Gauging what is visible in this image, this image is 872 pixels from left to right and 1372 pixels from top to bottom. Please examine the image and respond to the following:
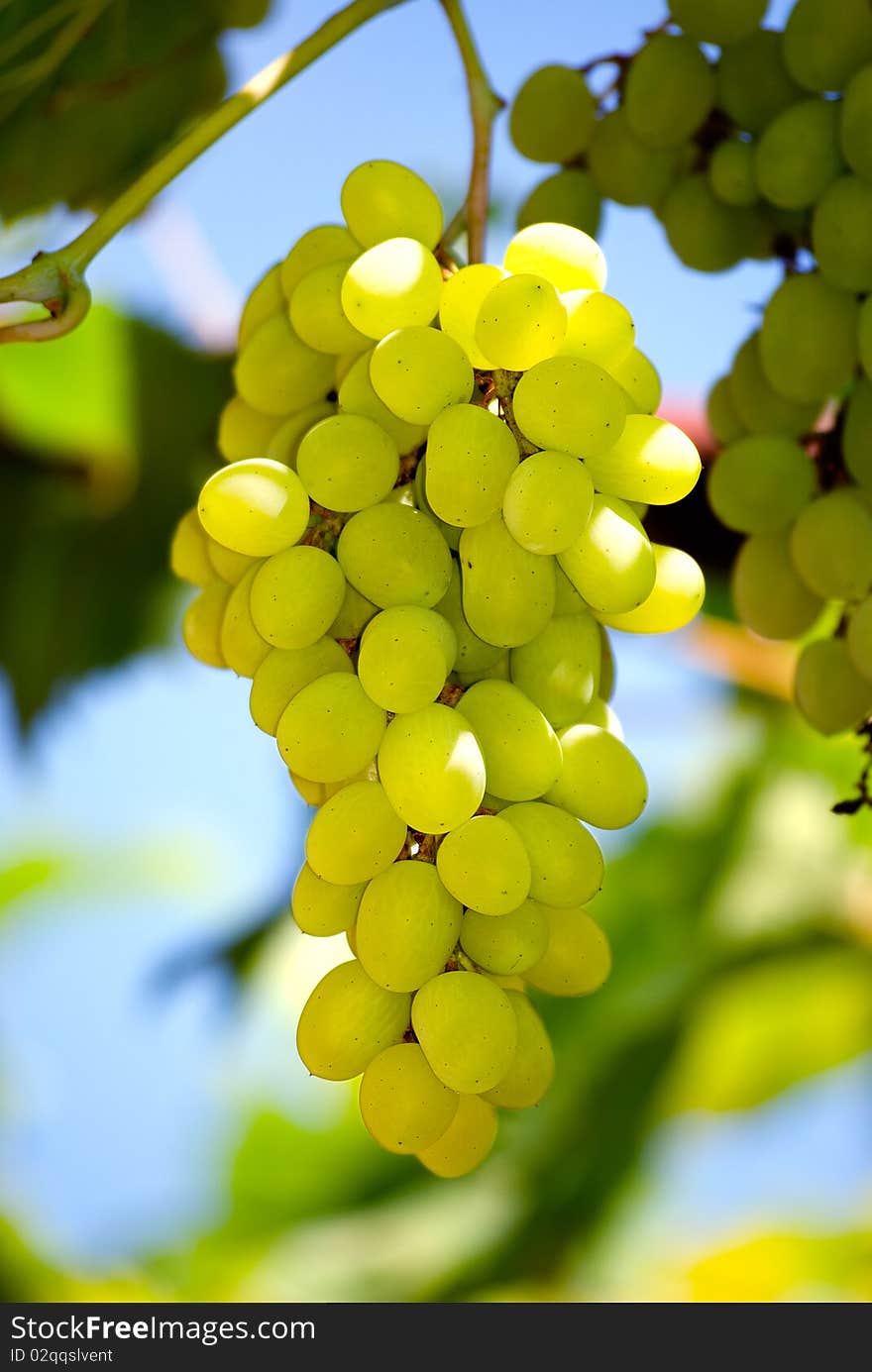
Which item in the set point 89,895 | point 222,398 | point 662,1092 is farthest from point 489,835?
point 89,895

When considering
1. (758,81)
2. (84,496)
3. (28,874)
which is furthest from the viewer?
(28,874)

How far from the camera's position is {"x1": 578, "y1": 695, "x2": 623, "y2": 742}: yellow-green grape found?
383mm

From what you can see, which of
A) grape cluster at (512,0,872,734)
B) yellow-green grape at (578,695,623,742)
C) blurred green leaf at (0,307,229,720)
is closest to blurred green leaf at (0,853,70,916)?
blurred green leaf at (0,307,229,720)

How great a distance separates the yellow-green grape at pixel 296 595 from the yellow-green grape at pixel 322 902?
2.7 inches

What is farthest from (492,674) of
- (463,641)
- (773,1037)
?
(773,1037)

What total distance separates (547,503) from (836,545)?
20 centimetres

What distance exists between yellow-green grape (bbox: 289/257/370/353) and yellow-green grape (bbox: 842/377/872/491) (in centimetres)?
21

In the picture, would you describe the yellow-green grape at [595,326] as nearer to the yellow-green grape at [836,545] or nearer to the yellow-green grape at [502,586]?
the yellow-green grape at [502,586]

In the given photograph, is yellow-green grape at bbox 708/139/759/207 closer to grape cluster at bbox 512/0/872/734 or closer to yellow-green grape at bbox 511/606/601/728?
grape cluster at bbox 512/0/872/734

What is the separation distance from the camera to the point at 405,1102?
0.33 meters

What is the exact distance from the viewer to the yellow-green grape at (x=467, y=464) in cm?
34

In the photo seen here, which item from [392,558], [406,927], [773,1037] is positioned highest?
[392,558]

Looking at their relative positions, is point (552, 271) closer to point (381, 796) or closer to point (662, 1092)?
point (381, 796)

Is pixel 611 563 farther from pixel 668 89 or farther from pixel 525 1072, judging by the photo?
pixel 668 89
